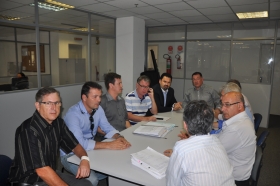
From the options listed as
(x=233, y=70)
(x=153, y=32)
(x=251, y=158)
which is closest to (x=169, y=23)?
(x=153, y=32)

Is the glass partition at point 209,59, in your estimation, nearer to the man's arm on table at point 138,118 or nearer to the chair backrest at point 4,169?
the man's arm on table at point 138,118

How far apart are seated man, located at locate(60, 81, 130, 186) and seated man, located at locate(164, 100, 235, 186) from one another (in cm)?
90

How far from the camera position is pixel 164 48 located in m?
7.96

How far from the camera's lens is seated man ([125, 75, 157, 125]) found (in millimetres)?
3307

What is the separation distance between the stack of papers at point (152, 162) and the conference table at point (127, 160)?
31 mm

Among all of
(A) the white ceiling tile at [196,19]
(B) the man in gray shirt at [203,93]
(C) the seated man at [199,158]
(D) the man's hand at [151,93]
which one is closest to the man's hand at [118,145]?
(C) the seated man at [199,158]

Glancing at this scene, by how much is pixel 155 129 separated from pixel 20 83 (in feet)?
10.0

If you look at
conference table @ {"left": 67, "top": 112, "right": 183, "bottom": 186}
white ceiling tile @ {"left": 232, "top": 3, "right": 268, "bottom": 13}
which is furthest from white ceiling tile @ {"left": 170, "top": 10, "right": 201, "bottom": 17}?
conference table @ {"left": 67, "top": 112, "right": 183, "bottom": 186}

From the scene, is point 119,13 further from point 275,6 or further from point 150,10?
point 275,6

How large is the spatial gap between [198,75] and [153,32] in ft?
13.0

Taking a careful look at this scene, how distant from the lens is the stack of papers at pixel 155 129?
8.06 ft

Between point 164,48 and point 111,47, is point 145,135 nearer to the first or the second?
point 111,47

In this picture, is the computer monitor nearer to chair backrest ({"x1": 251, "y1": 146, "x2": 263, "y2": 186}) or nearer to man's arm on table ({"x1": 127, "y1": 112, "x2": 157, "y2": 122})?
man's arm on table ({"x1": 127, "y1": 112, "x2": 157, "y2": 122})

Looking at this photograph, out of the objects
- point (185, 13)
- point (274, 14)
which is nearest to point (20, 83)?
point (185, 13)
